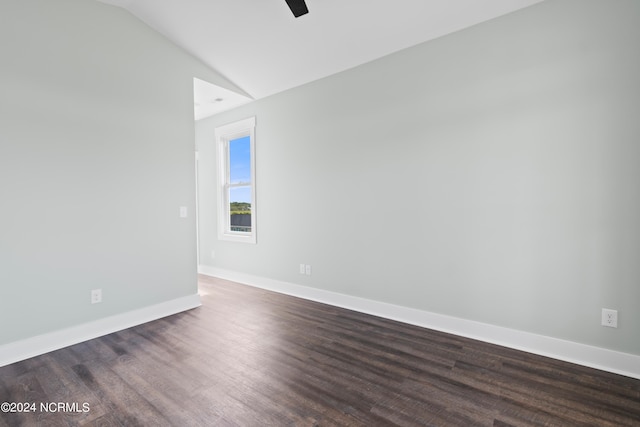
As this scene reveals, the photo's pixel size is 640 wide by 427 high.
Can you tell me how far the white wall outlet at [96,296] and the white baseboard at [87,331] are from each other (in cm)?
17

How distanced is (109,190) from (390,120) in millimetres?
2782

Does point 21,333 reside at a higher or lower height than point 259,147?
lower

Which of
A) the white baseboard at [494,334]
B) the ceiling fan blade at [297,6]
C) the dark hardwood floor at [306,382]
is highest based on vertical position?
the ceiling fan blade at [297,6]

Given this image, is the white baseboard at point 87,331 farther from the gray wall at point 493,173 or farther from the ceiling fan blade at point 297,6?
the ceiling fan blade at point 297,6

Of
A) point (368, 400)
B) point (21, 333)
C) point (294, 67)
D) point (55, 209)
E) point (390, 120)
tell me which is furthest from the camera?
point (294, 67)

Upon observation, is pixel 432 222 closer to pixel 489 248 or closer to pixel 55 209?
pixel 489 248

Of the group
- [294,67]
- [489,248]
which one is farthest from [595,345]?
[294,67]

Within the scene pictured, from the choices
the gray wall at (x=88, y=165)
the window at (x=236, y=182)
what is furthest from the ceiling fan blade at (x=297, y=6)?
the window at (x=236, y=182)

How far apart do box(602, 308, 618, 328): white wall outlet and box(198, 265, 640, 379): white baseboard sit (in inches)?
7.1

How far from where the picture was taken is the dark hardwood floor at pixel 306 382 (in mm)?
1663

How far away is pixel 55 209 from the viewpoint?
2.51 m

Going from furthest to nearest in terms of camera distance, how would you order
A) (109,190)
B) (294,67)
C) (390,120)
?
(294,67) < (390,120) < (109,190)

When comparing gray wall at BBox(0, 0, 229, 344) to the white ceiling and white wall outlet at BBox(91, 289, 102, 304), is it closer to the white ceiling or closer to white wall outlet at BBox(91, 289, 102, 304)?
white wall outlet at BBox(91, 289, 102, 304)

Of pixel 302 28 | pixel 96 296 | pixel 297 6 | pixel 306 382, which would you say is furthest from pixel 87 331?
pixel 302 28
